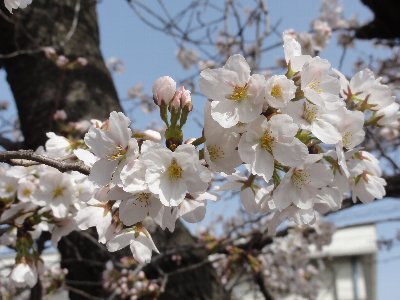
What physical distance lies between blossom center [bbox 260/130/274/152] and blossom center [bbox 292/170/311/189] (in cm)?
11

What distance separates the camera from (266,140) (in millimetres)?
883

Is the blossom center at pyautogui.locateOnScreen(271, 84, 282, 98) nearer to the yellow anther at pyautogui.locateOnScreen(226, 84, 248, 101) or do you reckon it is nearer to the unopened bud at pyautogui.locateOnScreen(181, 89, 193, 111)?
the yellow anther at pyautogui.locateOnScreen(226, 84, 248, 101)

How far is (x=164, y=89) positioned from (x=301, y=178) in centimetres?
33

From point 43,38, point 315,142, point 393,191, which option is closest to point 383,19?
point 393,191

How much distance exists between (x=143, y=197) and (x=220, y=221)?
16.5ft

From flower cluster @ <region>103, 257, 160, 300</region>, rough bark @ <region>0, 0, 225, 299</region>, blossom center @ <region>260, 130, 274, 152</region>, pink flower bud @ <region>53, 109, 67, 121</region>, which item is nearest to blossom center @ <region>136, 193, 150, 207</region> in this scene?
blossom center @ <region>260, 130, 274, 152</region>

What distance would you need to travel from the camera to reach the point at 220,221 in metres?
5.89

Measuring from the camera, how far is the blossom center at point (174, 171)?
0.87 metres

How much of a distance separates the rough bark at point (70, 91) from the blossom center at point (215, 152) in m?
1.46

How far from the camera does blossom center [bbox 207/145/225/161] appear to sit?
0.88m

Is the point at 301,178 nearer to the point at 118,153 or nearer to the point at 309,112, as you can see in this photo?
the point at 309,112

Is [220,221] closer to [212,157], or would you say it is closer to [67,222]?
[67,222]

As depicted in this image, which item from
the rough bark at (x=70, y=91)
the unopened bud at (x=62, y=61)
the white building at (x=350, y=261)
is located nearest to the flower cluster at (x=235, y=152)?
the rough bark at (x=70, y=91)

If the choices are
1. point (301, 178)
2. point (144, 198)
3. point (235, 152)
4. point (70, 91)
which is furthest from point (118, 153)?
point (70, 91)
